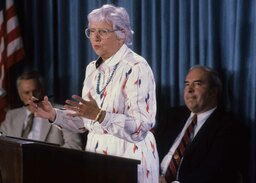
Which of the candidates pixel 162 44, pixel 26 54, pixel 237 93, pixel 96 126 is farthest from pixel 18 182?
pixel 26 54

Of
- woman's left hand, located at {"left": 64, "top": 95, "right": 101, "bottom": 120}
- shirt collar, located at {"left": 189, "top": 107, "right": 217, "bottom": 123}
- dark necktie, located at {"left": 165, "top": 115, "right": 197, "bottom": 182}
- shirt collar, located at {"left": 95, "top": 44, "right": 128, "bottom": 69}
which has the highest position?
shirt collar, located at {"left": 95, "top": 44, "right": 128, "bottom": 69}

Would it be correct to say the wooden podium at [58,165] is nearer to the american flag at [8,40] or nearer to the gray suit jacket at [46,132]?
the gray suit jacket at [46,132]

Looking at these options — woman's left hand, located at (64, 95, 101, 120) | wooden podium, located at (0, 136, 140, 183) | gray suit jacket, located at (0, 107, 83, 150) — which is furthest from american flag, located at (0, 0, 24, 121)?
wooden podium, located at (0, 136, 140, 183)

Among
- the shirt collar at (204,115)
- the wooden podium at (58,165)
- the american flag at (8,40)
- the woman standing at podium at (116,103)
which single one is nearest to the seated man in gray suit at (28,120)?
the american flag at (8,40)

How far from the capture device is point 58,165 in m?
1.82

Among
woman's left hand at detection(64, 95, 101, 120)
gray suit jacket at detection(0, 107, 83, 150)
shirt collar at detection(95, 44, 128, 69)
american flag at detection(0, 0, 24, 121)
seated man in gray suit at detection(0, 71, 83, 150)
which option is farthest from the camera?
american flag at detection(0, 0, 24, 121)

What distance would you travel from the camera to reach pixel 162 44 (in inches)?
146

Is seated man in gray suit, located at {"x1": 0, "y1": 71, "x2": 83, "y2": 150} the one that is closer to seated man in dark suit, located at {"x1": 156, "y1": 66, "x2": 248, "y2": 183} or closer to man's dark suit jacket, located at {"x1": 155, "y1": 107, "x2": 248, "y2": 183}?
seated man in dark suit, located at {"x1": 156, "y1": 66, "x2": 248, "y2": 183}

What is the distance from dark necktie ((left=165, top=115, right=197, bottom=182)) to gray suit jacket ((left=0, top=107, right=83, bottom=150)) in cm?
80

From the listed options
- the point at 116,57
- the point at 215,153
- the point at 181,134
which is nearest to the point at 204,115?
the point at 181,134

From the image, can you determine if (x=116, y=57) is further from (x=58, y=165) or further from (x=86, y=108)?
(x=58, y=165)

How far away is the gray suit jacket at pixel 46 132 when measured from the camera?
12.2 feet

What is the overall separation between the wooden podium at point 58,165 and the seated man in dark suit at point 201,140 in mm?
1220

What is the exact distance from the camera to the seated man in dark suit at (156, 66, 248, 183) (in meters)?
2.97
